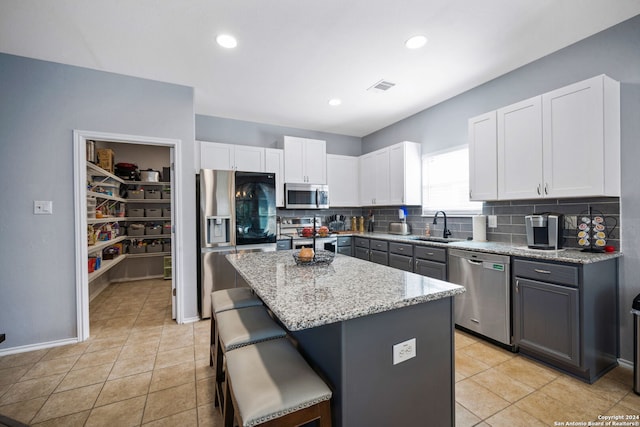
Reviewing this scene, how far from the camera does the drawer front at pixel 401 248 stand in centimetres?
342

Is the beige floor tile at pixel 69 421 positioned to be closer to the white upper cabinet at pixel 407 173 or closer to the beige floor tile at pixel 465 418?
the beige floor tile at pixel 465 418

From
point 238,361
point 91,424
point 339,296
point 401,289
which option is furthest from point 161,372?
point 401,289

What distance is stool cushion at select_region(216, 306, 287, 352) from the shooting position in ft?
4.88

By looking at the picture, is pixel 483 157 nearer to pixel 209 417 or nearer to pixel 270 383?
pixel 270 383

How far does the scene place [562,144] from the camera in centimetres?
232

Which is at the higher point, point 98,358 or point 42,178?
point 42,178

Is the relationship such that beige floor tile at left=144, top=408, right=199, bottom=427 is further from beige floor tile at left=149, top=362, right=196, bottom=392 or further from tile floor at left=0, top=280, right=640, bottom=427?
beige floor tile at left=149, top=362, right=196, bottom=392

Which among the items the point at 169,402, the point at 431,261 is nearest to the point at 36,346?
the point at 169,402

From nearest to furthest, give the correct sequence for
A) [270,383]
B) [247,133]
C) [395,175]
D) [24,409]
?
[270,383], [24,409], [395,175], [247,133]

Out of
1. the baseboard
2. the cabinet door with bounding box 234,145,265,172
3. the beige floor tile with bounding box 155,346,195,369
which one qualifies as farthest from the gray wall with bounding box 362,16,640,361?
the baseboard

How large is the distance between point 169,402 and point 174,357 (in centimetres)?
64

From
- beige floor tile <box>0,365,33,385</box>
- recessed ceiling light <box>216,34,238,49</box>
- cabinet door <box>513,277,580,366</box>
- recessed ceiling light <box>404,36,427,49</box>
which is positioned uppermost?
recessed ceiling light <box>216,34,238,49</box>

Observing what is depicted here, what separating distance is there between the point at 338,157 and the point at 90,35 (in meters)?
3.43

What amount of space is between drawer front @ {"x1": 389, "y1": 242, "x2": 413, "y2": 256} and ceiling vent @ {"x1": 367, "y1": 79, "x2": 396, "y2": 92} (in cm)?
192
